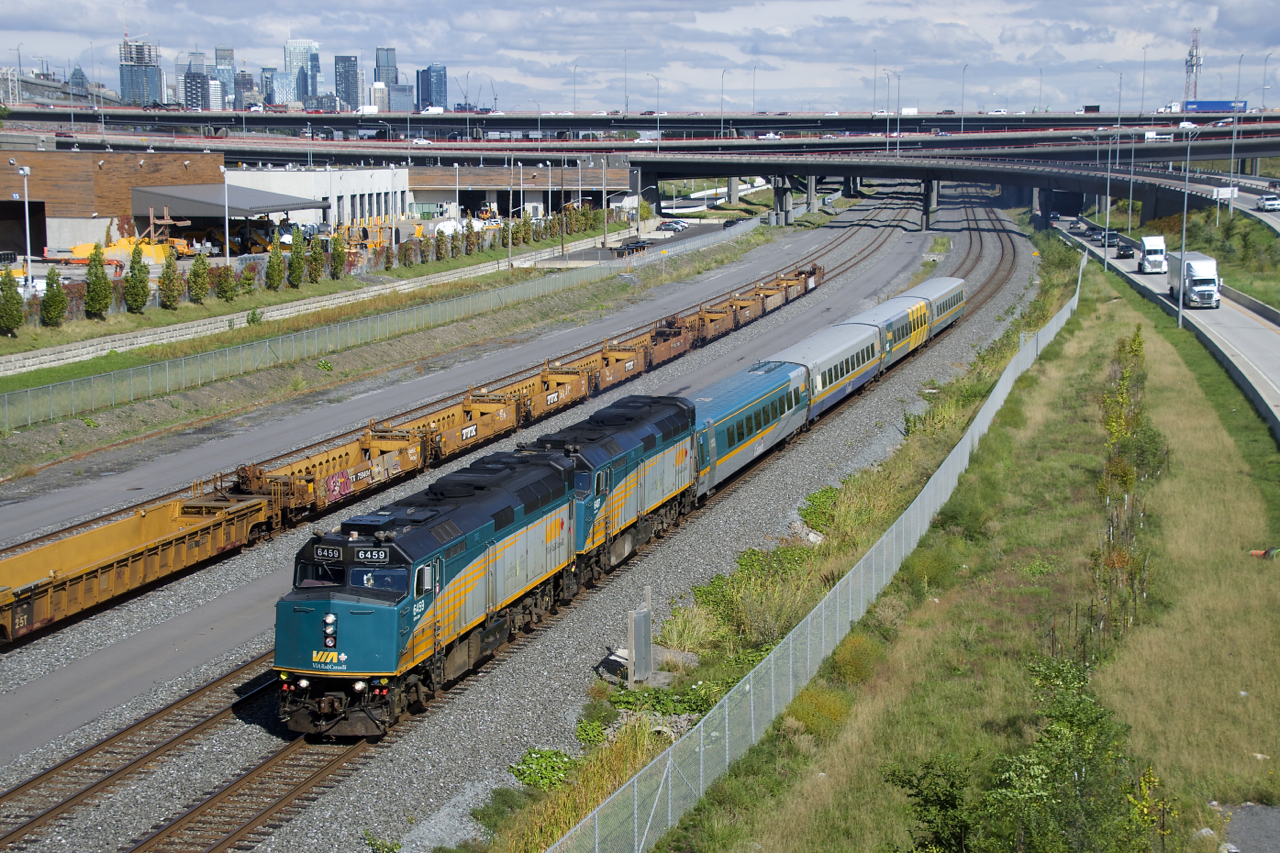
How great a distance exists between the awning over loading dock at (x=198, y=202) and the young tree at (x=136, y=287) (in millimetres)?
18106

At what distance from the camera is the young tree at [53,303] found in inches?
2065

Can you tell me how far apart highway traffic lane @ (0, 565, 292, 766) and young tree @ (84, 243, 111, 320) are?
32.1 meters

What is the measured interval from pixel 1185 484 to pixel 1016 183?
99643 mm

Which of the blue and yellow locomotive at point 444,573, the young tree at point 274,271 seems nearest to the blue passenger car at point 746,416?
the blue and yellow locomotive at point 444,573

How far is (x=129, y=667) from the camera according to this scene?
78.6ft

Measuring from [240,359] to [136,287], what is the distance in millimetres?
9103

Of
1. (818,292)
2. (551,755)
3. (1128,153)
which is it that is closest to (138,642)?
(551,755)

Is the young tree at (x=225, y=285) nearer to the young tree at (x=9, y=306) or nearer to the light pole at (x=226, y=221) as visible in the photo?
the light pole at (x=226, y=221)

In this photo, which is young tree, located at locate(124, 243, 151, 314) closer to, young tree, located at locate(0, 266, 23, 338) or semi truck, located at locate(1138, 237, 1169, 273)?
young tree, located at locate(0, 266, 23, 338)

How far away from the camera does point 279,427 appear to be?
4584 centimetres

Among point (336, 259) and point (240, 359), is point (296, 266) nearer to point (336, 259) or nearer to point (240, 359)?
point (336, 259)

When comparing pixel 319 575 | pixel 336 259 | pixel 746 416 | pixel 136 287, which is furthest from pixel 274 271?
pixel 319 575

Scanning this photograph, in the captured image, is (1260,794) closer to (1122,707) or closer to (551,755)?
(1122,707)

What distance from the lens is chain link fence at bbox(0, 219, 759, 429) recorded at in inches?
1702
